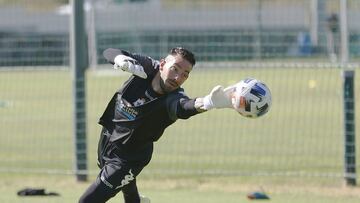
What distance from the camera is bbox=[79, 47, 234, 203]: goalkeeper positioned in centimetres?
765

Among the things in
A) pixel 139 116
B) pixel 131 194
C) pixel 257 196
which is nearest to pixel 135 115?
pixel 139 116

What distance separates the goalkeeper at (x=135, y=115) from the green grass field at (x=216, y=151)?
2.27m

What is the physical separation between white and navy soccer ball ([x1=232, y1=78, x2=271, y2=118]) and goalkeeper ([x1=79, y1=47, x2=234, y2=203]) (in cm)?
82

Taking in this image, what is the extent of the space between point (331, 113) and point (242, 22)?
13.6ft

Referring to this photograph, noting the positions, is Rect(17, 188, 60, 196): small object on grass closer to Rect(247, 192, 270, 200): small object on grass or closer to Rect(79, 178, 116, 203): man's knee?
Rect(247, 192, 270, 200): small object on grass

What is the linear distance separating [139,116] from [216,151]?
5.93 m

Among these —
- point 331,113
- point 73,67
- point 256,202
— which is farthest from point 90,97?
point 256,202

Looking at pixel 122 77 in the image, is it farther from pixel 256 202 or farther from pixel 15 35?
pixel 256 202

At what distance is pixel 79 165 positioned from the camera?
38.7 feet

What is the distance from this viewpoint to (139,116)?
789 cm

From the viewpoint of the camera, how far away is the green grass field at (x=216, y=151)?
11.0 meters

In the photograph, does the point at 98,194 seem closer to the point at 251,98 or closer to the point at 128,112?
the point at 128,112

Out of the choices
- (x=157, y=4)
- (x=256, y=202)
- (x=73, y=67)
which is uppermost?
(x=157, y=4)

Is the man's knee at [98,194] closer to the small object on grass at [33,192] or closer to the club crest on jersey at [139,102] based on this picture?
the club crest on jersey at [139,102]
